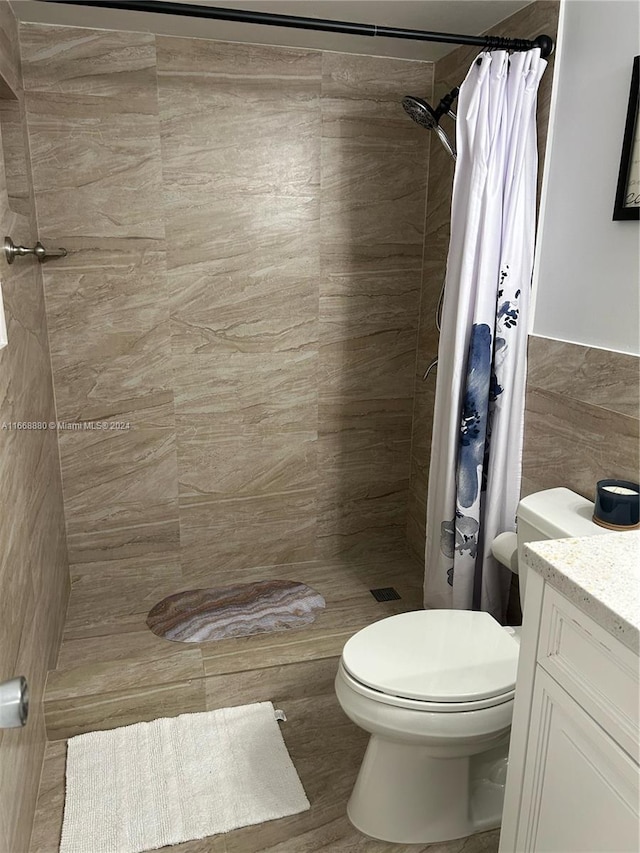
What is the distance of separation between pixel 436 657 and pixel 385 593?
1.06 meters

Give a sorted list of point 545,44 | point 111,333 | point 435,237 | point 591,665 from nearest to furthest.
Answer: point 591,665
point 545,44
point 111,333
point 435,237

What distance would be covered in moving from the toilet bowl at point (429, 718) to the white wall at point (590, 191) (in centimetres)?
89

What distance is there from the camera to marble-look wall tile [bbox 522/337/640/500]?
168 cm

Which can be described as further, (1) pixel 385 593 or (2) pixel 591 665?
(1) pixel 385 593

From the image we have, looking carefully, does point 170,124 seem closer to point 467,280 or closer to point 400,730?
point 467,280

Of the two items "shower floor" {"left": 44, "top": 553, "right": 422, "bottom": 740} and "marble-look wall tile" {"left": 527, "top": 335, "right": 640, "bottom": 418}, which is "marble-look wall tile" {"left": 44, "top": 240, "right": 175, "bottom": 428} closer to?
"shower floor" {"left": 44, "top": 553, "right": 422, "bottom": 740}

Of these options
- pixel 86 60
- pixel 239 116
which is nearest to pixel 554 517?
pixel 239 116

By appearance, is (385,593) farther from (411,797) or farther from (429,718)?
(429,718)

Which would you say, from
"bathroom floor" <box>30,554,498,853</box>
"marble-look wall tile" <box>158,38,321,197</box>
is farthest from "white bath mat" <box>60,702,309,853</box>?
"marble-look wall tile" <box>158,38,321,197</box>

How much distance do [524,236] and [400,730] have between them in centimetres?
145

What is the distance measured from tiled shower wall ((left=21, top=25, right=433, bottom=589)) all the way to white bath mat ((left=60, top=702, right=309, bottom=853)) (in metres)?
0.80

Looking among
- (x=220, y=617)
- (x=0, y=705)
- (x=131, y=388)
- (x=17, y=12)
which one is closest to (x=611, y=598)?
(x=0, y=705)

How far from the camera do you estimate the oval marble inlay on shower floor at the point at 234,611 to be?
94.2 inches

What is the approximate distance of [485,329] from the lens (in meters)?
2.02
